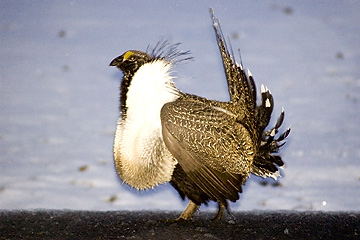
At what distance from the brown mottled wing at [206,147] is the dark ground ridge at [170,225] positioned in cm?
35

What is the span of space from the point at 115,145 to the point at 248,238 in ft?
3.45

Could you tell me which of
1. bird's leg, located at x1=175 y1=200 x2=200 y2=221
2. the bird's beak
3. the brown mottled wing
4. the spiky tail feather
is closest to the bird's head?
the bird's beak

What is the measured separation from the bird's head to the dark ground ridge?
3.46 feet

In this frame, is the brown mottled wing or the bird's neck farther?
the bird's neck

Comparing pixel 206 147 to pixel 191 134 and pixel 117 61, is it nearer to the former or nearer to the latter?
pixel 191 134

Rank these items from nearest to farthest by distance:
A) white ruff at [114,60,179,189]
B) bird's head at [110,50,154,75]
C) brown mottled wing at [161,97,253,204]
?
brown mottled wing at [161,97,253,204] < white ruff at [114,60,179,189] < bird's head at [110,50,154,75]

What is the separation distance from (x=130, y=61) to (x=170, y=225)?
112 centimetres

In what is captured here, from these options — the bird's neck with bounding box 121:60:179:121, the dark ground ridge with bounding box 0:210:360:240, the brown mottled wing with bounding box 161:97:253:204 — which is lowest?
the dark ground ridge with bounding box 0:210:360:240

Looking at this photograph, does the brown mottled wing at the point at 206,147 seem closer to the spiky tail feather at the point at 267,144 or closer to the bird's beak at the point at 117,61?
the spiky tail feather at the point at 267,144

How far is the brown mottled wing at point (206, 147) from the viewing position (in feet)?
10.3

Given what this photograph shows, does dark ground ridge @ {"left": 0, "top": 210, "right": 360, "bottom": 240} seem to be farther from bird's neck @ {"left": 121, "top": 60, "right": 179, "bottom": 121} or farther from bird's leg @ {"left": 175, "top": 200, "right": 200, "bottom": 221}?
bird's neck @ {"left": 121, "top": 60, "right": 179, "bottom": 121}

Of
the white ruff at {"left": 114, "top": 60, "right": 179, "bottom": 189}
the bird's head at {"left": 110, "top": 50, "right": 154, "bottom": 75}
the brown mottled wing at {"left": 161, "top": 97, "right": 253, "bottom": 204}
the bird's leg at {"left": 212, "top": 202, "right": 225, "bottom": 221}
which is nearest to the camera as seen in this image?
the brown mottled wing at {"left": 161, "top": 97, "right": 253, "bottom": 204}

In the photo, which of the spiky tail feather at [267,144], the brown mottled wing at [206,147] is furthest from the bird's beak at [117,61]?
the spiky tail feather at [267,144]

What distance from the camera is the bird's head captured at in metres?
3.46
